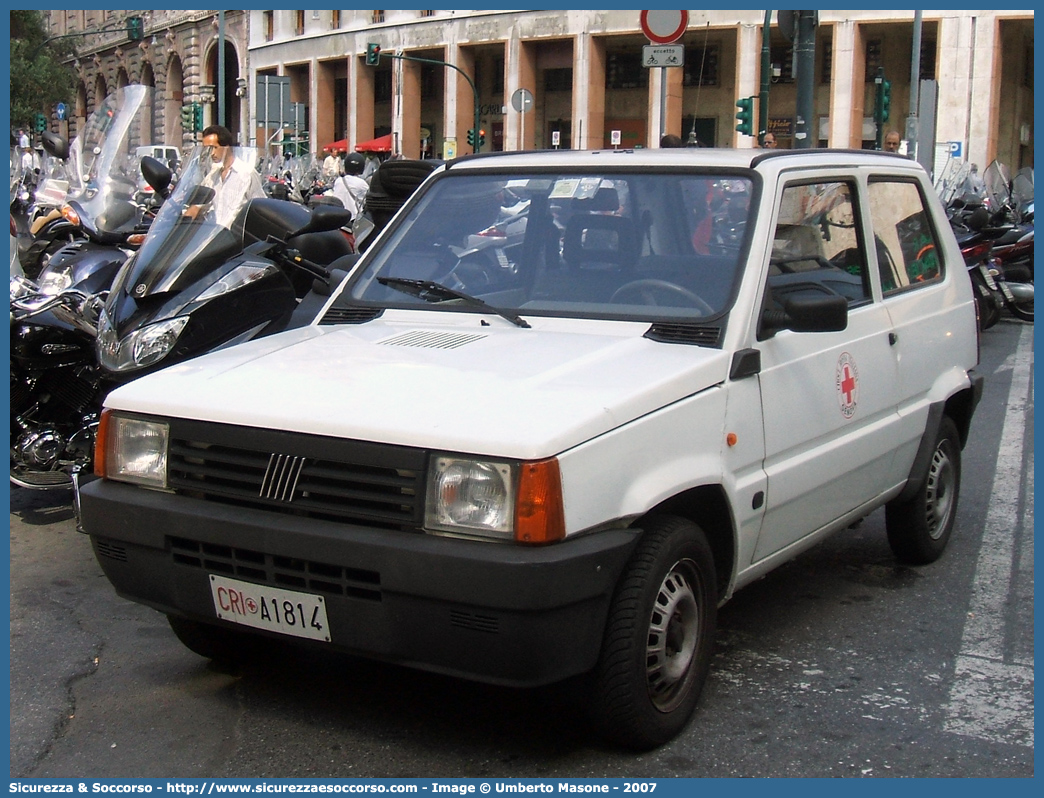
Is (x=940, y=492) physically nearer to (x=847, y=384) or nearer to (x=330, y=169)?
(x=847, y=384)

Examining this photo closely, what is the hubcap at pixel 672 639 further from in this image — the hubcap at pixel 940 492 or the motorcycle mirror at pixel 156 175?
the motorcycle mirror at pixel 156 175

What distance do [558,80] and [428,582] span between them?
57054mm

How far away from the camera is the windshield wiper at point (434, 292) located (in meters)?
4.48

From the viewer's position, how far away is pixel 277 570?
351cm

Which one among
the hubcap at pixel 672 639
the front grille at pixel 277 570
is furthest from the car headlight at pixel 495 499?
the hubcap at pixel 672 639

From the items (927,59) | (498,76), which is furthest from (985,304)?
(498,76)

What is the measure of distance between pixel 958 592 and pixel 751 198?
2.02 metres

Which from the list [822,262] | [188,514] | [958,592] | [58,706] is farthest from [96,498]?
[958,592]

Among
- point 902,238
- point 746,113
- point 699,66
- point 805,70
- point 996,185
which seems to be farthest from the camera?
point 699,66

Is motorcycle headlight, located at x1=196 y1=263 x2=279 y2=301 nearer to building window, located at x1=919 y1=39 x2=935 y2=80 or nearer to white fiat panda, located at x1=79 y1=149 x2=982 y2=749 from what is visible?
white fiat panda, located at x1=79 y1=149 x2=982 y2=749

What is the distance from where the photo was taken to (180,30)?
71.7 meters

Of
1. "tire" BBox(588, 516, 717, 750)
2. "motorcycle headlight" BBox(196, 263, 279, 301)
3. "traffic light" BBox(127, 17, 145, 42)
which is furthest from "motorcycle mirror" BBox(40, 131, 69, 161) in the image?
"traffic light" BBox(127, 17, 145, 42)

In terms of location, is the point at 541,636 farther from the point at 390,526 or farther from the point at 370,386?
the point at 370,386

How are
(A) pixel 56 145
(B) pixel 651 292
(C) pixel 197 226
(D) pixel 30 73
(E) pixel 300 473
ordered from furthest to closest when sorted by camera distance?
(D) pixel 30 73, (A) pixel 56 145, (C) pixel 197 226, (B) pixel 651 292, (E) pixel 300 473
